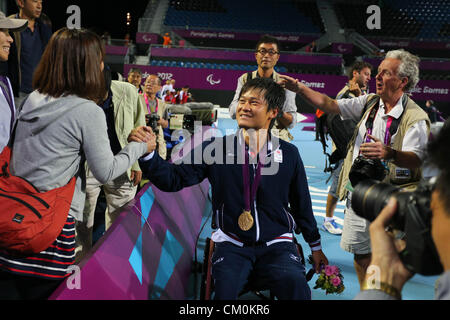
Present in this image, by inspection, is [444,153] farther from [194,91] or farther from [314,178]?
[194,91]

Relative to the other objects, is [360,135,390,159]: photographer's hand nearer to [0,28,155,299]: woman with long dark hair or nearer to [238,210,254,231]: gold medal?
[238,210,254,231]: gold medal

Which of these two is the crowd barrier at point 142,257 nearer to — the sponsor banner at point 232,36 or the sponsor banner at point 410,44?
the sponsor banner at point 232,36

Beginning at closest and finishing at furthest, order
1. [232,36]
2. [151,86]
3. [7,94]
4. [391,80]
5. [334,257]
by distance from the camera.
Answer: [7,94] < [391,80] < [334,257] < [151,86] < [232,36]

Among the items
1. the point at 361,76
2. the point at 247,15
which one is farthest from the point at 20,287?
the point at 247,15

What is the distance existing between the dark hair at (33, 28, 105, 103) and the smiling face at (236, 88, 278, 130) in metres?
0.84

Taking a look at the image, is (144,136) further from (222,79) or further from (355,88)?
(222,79)

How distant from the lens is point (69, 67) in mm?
1652

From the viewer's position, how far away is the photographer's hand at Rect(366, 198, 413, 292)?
3.40ft

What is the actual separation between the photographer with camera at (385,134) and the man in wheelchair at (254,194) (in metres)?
0.34

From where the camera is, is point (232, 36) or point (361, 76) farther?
point (232, 36)

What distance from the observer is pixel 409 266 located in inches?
40.1

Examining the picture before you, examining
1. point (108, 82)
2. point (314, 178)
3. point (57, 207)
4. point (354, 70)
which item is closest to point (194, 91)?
point (314, 178)

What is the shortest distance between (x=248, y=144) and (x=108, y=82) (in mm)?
998

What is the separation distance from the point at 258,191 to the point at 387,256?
3.81ft
